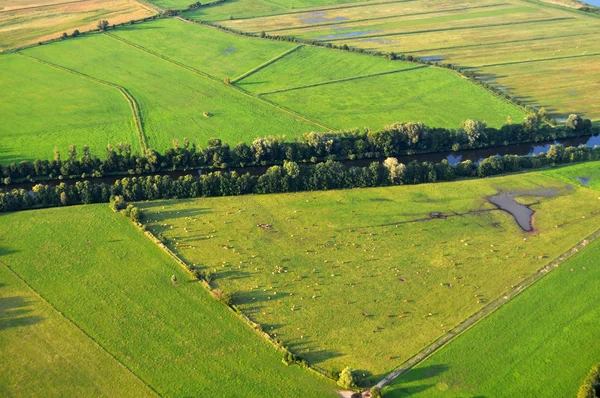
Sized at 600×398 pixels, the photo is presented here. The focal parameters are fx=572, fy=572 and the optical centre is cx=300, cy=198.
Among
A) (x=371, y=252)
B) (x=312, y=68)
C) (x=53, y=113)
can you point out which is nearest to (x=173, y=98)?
(x=53, y=113)

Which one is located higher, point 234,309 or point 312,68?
point 312,68

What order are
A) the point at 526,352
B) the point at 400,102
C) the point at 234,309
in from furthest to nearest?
the point at 400,102
the point at 234,309
the point at 526,352

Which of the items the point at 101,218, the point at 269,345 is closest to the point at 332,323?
the point at 269,345

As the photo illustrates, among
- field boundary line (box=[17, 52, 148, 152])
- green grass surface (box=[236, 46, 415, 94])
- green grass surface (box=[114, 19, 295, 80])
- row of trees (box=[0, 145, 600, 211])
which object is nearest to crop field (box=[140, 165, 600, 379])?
row of trees (box=[0, 145, 600, 211])

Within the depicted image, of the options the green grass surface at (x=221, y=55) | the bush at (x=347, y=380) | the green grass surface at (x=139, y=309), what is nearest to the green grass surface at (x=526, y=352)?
the bush at (x=347, y=380)

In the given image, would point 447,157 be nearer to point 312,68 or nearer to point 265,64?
point 312,68

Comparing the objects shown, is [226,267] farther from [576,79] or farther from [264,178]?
[576,79]

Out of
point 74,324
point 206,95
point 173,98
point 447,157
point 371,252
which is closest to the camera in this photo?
point 74,324

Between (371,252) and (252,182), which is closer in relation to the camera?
(371,252)
